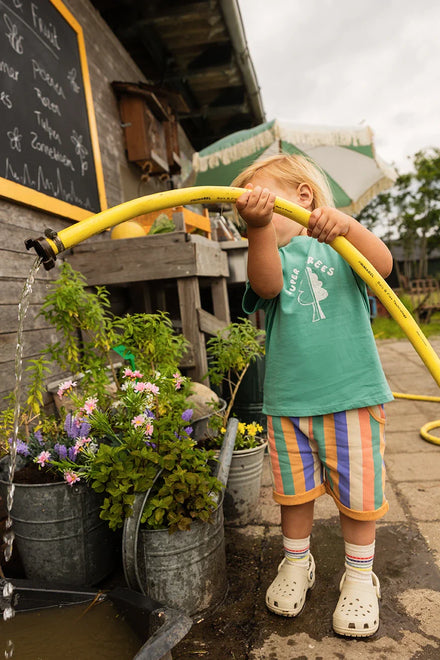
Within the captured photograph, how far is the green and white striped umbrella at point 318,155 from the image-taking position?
4020 millimetres

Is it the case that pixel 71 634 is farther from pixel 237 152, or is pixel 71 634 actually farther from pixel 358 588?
pixel 237 152

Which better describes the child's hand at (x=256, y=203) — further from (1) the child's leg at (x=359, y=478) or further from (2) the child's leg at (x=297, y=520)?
(2) the child's leg at (x=297, y=520)

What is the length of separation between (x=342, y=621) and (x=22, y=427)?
57.1 inches

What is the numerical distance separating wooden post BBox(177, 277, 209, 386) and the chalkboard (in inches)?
34.2

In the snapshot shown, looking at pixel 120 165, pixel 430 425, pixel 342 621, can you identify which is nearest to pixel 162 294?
pixel 120 165

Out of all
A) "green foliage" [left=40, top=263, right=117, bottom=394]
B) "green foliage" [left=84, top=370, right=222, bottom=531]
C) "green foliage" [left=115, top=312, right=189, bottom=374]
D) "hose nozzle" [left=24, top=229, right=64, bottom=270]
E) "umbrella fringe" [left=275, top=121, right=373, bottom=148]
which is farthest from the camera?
"umbrella fringe" [left=275, top=121, right=373, bottom=148]

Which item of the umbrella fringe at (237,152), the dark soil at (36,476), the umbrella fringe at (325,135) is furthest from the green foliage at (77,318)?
the umbrella fringe at (325,135)

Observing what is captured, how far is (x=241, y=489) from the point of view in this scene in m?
2.12

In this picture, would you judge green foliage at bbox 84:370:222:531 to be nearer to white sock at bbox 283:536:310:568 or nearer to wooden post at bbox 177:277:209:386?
white sock at bbox 283:536:310:568

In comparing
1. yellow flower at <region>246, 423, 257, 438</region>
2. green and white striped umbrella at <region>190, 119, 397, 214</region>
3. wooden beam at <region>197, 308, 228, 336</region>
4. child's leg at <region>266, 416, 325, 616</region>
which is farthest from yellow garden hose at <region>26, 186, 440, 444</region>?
green and white striped umbrella at <region>190, 119, 397, 214</region>

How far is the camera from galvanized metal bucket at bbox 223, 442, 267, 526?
211cm

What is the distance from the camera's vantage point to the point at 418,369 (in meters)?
5.35

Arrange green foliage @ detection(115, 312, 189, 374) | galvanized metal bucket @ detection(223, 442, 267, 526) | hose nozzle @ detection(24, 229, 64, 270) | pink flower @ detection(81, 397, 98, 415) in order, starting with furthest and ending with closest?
galvanized metal bucket @ detection(223, 442, 267, 526), green foliage @ detection(115, 312, 189, 374), pink flower @ detection(81, 397, 98, 415), hose nozzle @ detection(24, 229, 64, 270)

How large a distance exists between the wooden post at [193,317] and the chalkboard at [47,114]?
0.87m
